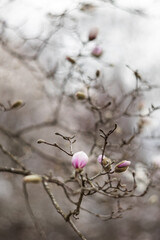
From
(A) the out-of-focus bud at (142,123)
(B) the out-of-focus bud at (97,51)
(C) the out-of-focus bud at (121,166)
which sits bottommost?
(A) the out-of-focus bud at (142,123)

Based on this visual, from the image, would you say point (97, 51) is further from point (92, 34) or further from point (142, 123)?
point (142, 123)

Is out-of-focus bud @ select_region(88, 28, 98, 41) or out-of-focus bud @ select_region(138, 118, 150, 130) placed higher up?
out-of-focus bud @ select_region(88, 28, 98, 41)

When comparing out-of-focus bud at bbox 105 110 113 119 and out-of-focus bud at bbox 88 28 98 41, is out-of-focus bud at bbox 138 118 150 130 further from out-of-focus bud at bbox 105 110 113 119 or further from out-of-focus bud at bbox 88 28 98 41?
out-of-focus bud at bbox 88 28 98 41

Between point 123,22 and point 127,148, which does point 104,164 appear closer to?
point 127,148

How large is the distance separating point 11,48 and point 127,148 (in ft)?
4.42

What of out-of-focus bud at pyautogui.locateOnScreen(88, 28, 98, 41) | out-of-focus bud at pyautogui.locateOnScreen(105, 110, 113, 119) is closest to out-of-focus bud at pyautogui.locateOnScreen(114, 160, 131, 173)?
out-of-focus bud at pyautogui.locateOnScreen(105, 110, 113, 119)

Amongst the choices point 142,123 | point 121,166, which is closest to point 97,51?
point 142,123

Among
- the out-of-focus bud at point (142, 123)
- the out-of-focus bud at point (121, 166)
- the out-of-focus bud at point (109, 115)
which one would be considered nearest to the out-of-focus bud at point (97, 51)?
the out-of-focus bud at point (109, 115)

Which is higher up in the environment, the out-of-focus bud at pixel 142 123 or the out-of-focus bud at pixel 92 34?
the out-of-focus bud at pixel 92 34

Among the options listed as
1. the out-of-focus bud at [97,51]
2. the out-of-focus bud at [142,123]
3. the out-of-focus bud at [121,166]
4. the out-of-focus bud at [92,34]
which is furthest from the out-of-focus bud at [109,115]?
the out-of-focus bud at [121,166]

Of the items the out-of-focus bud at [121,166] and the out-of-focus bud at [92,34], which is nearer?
the out-of-focus bud at [121,166]

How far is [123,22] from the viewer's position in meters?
8.40

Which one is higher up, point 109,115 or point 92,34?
point 92,34

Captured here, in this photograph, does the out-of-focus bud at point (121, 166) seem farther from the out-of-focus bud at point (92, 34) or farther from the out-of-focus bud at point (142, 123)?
the out-of-focus bud at point (92, 34)
